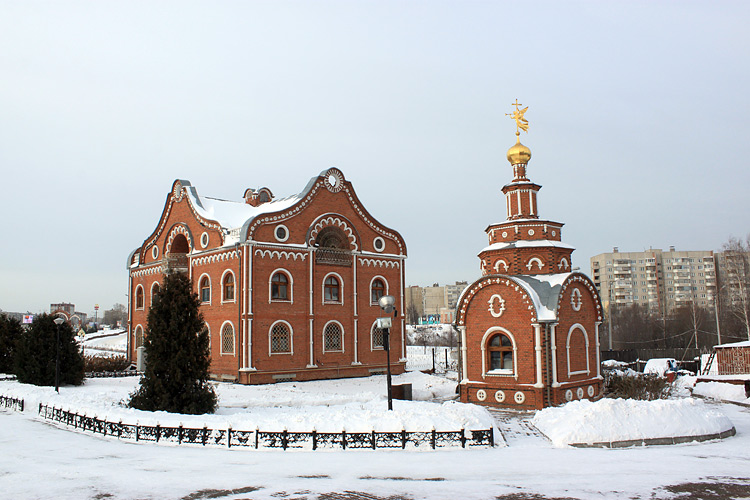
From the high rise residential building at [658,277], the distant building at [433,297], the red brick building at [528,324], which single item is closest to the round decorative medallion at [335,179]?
the red brick building at [528,324]

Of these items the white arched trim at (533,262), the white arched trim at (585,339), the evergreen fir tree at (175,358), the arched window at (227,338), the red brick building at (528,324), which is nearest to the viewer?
the evergreen fir tree at (175,358)

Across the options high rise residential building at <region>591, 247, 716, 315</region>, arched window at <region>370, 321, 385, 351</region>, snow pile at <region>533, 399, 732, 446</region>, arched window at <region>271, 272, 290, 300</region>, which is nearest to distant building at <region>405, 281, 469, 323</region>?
high rise residential building at <region>591, 247, 716, 315</region>

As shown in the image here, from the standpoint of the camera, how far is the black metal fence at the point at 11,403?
65.8ft

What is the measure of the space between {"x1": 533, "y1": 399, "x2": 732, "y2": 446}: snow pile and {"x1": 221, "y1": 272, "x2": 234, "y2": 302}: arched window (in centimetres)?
1784

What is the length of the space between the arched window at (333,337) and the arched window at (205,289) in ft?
20.4

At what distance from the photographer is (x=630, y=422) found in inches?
573

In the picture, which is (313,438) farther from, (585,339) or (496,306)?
(585,339)

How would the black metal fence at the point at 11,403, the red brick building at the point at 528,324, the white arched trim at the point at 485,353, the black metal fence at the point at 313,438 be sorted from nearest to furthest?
1. the black metal fence at the point at 313,438
2. the black metal fence at the point at 11,403
3. the red brick building at the point at 528,324
4. the white arched trim at the point at 485,353

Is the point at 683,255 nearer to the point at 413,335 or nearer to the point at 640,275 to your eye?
the point at 640,275

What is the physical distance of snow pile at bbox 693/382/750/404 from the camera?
2550cm

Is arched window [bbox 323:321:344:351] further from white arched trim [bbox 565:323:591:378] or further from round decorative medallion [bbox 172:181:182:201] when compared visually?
white arched trim [bbox 565:323:591:378]

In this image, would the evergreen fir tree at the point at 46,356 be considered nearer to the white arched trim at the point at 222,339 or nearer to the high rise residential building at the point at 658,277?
the white arched trim at the point at 222,339

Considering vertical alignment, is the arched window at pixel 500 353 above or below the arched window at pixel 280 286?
below

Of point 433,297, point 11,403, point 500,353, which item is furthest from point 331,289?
point 433,297
